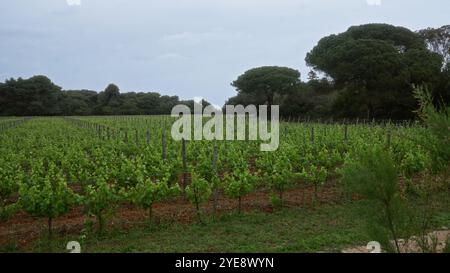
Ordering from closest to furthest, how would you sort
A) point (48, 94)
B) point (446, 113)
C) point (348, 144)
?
point (446, 113) < point (348, 144) < point (48, 94)

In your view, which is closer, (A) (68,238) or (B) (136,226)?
(A) (68,238)

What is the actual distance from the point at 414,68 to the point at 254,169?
2013 centimetres

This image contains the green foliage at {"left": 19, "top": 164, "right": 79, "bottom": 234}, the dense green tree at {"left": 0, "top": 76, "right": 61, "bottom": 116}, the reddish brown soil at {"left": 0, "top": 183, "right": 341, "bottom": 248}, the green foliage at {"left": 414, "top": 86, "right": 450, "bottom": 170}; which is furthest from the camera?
the dense green tree at {"left": 0, "top": 76, "right": 61, "bottom": 116}

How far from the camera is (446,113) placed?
2936 millimetres

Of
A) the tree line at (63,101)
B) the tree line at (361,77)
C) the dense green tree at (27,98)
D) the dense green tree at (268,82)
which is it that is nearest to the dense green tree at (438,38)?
the tree line at (361,77)

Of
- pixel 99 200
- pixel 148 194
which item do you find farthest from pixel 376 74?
pixel 99 200

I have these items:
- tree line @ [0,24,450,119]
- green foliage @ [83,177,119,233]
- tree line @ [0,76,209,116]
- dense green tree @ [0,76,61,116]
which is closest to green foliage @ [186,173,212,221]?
green foliage @ [83,177,119,233]

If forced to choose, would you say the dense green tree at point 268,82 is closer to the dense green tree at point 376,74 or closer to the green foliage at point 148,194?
the dense green tree at point 376,74

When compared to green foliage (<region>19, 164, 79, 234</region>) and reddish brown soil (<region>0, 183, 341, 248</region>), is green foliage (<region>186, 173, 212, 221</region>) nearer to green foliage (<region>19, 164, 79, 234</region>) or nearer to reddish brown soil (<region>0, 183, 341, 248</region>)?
reddish brown soil (<region>0, 183, 341, 248</region>)

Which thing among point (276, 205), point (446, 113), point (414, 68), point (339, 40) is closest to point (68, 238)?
point (276, 205)

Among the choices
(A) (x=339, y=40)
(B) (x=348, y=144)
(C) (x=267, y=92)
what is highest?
(A) (x=339, y=40)

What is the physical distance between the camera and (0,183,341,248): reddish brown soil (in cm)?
754

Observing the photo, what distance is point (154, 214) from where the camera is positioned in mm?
8414

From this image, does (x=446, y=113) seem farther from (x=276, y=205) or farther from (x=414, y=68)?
(x=414, y=68)
